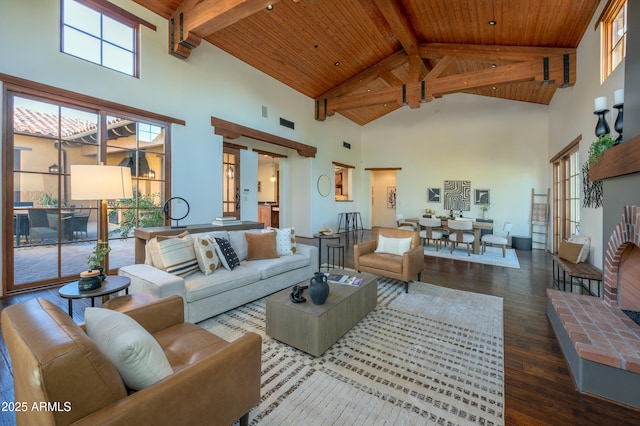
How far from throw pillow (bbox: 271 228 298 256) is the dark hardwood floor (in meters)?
2.04

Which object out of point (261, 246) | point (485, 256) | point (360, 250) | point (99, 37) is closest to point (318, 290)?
point (261, 246)

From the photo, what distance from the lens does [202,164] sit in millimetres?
5223

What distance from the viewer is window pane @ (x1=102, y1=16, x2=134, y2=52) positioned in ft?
13.2

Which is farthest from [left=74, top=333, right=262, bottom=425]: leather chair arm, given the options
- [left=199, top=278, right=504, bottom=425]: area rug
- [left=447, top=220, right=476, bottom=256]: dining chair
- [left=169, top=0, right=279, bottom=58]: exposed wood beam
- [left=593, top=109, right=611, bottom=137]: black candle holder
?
[left=447, top=220, right=476, bottom=256]: dining chair

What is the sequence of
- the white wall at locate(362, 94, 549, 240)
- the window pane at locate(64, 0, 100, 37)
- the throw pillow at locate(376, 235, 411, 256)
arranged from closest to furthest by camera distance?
the window pane at locate(64, 0, 100, 37) < the throw pillow at locate(376, 235, 411, 256) < the white wall at locate(362, 94, 549, 240)

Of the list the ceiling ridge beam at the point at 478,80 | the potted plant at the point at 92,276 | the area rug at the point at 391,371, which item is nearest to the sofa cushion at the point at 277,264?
the area rug at the point at 391,371

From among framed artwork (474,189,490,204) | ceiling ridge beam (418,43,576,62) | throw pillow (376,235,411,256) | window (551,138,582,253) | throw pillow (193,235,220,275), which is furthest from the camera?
framed artwork (474,189,490,204)

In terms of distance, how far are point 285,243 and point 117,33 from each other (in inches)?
156

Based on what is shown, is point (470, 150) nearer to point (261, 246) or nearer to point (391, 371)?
point (261, 246)

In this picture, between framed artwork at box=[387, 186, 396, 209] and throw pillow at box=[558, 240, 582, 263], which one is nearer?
throw pillow at box=[558, 240, 582, 263]

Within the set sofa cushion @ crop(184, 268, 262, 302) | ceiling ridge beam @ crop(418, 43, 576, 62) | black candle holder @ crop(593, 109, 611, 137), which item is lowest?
sofa cushion @ crop(184, 268, 262, 302)

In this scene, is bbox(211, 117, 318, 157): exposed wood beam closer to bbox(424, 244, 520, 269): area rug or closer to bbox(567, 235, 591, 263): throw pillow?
bbox(424, 244, 520, 269): area rug

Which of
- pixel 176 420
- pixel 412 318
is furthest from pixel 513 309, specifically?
pixel 176 420

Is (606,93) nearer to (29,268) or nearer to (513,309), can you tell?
(513,309)
